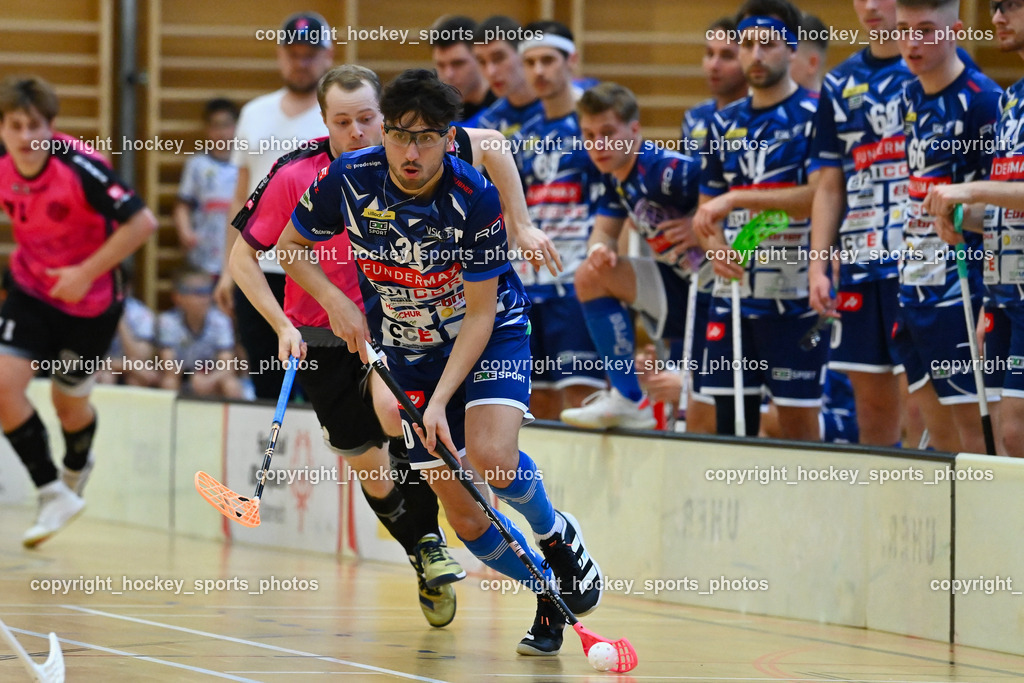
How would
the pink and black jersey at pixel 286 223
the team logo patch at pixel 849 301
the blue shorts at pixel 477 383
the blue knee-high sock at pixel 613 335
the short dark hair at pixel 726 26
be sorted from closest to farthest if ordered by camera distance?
the blue shorts at pixel 477 383
the pink and black jersey at pixel 286 223
the team logo patch at pixel 849 301
the blue knee-high sock at pixel 613 335
the short dark hair at pixel 726 26

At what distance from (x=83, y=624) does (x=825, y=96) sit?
2.91 m

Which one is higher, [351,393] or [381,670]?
[351,393]

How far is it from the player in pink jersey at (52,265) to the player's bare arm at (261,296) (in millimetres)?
1610

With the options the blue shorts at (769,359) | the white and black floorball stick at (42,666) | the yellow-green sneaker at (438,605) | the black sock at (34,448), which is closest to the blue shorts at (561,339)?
the blue shorts at (769,359)

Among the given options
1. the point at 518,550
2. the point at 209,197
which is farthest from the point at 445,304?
the point at 209,197

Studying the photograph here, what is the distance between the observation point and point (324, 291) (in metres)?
3.55

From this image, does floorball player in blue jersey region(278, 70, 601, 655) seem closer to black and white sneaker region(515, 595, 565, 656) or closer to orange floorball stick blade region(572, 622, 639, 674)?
black and white sneaker region(515, 595, 565, 656)

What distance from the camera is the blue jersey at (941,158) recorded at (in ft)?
13.1


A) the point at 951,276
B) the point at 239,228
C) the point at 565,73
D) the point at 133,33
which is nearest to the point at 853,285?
the point at 951,276

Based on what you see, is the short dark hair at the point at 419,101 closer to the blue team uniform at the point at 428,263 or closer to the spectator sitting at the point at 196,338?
the blue team uniform at the point at 428,263

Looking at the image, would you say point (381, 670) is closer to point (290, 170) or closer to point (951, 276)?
point (290, 170)

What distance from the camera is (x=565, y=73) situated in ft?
18.2

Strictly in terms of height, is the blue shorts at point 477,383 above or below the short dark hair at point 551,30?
below

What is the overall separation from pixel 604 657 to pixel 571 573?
36cm
